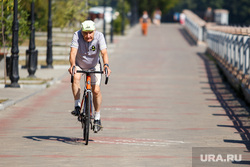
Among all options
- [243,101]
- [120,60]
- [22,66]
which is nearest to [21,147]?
[243,101]

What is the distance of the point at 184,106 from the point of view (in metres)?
16.6

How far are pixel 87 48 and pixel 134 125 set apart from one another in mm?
2877

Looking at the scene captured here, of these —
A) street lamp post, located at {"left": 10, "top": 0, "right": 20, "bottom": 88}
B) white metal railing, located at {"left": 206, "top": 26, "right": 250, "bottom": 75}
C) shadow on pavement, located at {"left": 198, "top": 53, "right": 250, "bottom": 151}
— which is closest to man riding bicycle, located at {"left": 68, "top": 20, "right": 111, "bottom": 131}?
shadow on pavement, located at {"left": 198, "top": 53, "right": 250, "bottom": 151}

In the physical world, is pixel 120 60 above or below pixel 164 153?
below

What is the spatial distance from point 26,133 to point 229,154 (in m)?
3.63

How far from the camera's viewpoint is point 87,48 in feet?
34.9

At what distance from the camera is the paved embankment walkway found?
31.7 ft

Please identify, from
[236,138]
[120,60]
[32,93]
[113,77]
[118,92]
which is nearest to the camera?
[236,138]

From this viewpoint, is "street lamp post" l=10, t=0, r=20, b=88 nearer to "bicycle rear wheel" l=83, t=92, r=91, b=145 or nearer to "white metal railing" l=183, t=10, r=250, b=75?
"white metal railing" l=183, t=10, r=250, b=75

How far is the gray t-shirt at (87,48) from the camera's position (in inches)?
419

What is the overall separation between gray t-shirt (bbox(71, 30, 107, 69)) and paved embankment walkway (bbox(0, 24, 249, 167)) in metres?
1.25

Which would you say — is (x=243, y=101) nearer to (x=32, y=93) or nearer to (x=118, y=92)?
(x=118, y=92)

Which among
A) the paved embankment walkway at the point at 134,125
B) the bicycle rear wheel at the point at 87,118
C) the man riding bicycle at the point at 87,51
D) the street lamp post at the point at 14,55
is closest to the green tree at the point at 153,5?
the paved embankment walkway at the point at 134,125

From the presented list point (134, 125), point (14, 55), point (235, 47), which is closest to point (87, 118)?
point (134, 125)
